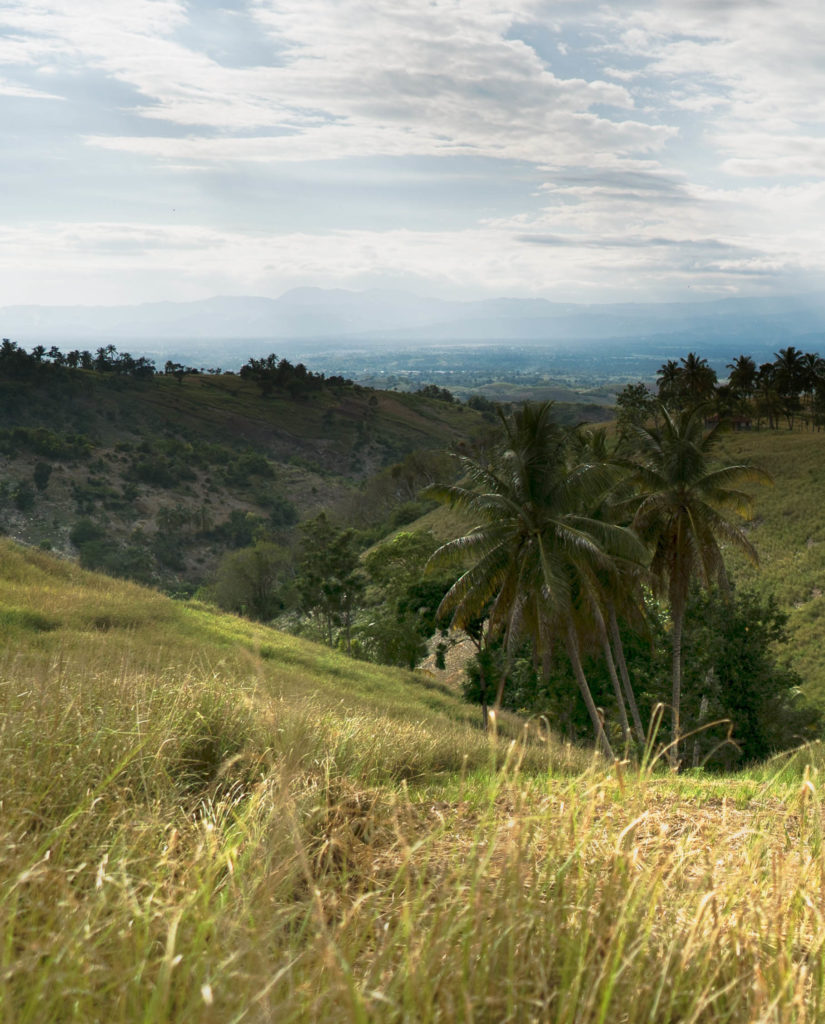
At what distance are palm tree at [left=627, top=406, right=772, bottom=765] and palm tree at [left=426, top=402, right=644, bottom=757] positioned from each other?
2469 millimetres

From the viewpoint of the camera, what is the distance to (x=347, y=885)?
156 inches

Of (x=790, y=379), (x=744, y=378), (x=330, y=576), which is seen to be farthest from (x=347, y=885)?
(x=744, y=378)

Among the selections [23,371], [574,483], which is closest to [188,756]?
[574,483]

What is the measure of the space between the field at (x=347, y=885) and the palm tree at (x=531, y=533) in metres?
12.6

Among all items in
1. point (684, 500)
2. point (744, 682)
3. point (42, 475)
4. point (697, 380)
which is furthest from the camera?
point (697, 380)

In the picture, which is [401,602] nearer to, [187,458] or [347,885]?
[347,885]

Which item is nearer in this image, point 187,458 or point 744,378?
point 744,378

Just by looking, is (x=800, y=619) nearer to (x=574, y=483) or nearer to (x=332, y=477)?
(x=574, y=483)

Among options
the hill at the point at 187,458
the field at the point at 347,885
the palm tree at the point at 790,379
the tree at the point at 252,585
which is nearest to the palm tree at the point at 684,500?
the field at the point at 347,885

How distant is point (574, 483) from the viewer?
67.5 feet

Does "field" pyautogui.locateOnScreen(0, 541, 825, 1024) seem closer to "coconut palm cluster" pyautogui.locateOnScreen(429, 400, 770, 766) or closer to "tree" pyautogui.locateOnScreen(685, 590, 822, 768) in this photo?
"coconut palm cluster" pyautogui.locateOnScreen(429, 400, 770, 766)

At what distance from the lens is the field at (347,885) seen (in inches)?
101

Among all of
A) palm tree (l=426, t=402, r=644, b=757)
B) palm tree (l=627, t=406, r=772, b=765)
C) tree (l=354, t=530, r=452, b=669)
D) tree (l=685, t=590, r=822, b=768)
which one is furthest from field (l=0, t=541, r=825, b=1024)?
tree (l=354, t=530, r=452, b=669)

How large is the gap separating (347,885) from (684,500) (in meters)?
20.9
